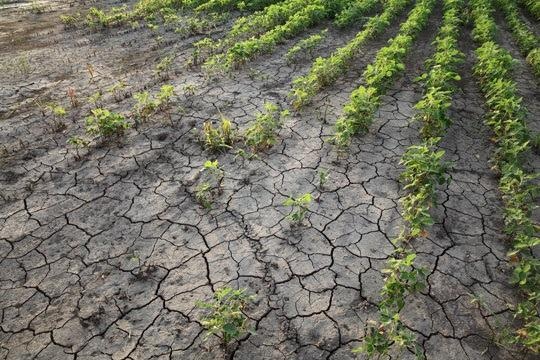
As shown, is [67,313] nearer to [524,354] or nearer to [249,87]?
[524,354]

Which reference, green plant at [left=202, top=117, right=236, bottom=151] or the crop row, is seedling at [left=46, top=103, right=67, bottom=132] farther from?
the crop row

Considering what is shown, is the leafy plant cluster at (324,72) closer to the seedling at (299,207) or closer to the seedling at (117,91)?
the seedling at (299,207)

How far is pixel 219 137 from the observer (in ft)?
17.9

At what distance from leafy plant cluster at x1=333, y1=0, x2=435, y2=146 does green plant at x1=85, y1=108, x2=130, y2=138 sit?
3107 mm

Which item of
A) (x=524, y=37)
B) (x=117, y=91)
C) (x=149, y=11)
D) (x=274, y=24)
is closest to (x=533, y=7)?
(x=524, y=37)

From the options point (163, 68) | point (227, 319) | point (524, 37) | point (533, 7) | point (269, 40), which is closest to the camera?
point (227, 319)

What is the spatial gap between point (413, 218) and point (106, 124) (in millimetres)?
4251

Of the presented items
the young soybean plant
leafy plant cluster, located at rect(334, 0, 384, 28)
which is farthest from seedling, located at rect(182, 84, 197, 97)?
leafy plant cluster, located at rect(334, 0, 384, 28)

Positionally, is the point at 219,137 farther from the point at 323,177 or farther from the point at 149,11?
the point at 149,11

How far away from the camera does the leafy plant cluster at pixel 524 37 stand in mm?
8055

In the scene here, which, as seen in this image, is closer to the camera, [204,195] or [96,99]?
[204,195]

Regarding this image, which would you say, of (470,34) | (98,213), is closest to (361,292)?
(98,213)

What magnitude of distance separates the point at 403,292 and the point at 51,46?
Result: 9.67 m

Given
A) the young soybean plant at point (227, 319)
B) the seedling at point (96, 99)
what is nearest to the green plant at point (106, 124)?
the seedling at point (96, 99)
